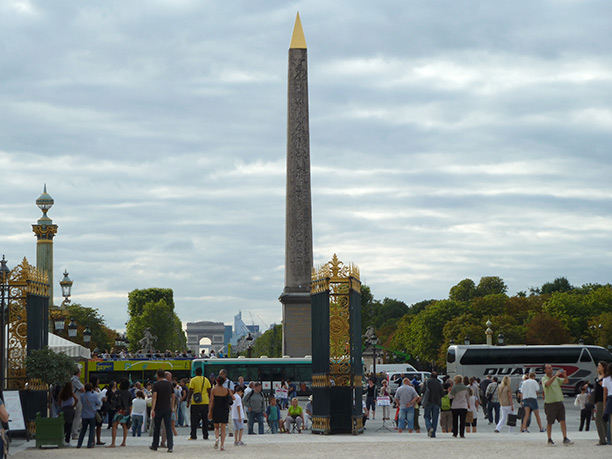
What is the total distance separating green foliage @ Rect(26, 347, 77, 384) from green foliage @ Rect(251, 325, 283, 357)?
9273 cm

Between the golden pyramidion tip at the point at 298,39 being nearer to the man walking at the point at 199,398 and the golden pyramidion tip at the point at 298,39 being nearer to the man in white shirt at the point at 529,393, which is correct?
the man in white shirt at the point at 529,393

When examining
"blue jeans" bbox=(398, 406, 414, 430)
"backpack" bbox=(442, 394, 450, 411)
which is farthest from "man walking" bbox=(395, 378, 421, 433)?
"backpack" bbox=(442, 394, 450, 411)

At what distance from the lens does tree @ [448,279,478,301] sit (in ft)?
344

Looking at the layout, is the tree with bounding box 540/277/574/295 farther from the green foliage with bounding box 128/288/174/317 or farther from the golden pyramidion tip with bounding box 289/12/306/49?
the golden pyramidion tip with bounding box 289/12/306/49

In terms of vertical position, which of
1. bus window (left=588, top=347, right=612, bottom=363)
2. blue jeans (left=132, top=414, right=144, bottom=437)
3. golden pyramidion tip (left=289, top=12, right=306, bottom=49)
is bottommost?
blue jeans (left=132, top=414, right=144, bottom=437)

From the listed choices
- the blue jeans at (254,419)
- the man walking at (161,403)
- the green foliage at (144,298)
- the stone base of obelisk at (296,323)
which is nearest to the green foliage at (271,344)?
the green foliage at (144,298)

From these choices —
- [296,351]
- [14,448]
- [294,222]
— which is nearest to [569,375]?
[296,351]

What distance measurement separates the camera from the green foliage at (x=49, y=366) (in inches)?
803

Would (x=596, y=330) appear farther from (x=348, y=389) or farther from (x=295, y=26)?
(x=348, y=389)

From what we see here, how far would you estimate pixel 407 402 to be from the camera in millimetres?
23500

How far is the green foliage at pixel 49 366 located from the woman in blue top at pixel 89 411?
74 centimetres

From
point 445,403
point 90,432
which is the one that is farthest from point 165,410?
point 445,403

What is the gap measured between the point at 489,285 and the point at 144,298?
119 ft

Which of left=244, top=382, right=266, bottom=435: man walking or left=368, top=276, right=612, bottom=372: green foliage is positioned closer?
left=244, top=382, right=266, bottom=435: man walking
